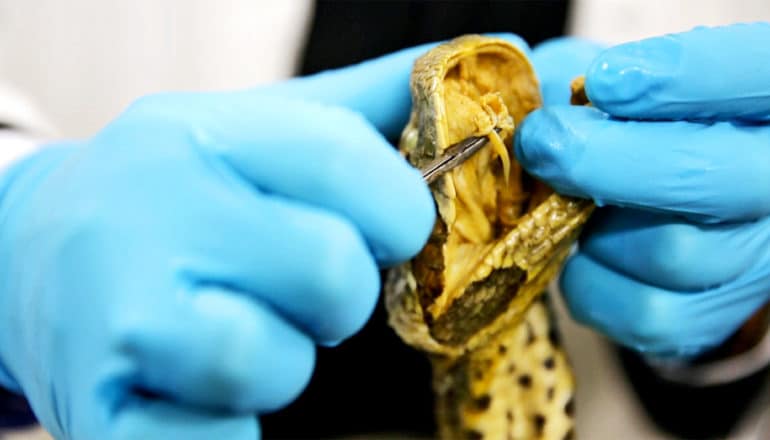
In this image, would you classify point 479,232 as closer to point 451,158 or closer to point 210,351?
point 451,158

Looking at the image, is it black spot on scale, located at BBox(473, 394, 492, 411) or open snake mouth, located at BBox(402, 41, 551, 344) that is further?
black spot on scale, located at BBox(473, 394, 492, 411)

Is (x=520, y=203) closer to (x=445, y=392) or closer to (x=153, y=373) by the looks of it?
(x=445, y=392)

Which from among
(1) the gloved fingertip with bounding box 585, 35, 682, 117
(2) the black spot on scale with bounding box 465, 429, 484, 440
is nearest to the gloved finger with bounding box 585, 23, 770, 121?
(1) the gloved fingertip with bounding box 585, 35, 682, 117

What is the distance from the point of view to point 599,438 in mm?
1253

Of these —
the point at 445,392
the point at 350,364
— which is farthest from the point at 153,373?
the point at 350,364

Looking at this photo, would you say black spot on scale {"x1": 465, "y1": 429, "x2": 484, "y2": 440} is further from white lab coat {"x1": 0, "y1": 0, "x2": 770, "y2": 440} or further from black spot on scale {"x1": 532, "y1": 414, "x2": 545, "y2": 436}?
white lab coat {"x1": 0, "y1": 0, "x2": 770, "y2": 440}

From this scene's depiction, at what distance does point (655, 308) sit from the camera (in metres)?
0.92

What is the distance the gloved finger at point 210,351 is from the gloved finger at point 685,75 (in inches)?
17.9

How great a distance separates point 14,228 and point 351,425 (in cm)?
73

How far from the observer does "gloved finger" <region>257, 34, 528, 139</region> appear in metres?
0.95

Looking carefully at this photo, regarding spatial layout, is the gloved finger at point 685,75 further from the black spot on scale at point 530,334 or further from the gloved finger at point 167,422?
the gloved finger at point 167,422

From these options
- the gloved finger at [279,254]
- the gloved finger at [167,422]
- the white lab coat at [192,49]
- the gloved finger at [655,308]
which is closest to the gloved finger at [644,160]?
the gloved finger at [655,308]

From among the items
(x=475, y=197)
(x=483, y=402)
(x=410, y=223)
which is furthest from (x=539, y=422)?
(x=410, y=223)

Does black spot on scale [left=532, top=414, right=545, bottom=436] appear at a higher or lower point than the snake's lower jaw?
lower
